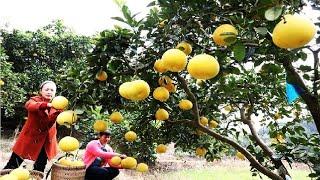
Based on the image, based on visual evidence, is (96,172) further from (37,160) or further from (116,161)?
(37,160)

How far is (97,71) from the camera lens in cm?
161

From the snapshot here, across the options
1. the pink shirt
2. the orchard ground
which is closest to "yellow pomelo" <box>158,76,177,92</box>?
the pink shirt

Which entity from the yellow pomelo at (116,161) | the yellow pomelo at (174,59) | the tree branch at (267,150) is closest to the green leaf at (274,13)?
the yellow pomelo at (174,59)

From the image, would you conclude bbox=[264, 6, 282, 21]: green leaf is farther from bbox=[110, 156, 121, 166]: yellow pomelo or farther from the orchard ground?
the orchard ground

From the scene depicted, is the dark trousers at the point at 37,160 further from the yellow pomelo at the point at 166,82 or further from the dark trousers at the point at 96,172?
the yellow pomelo at the point at 166,82

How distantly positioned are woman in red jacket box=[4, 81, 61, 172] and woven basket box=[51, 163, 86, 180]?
1.15 feet

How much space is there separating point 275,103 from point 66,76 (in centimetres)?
159

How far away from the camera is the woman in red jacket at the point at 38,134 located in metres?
2.70

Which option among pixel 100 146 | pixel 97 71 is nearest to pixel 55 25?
pixel 100 146

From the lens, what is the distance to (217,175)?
20.2ft

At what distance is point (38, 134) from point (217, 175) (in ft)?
12.6

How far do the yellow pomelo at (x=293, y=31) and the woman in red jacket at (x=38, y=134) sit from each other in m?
2.00

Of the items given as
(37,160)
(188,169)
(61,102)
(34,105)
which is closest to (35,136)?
(37,160)

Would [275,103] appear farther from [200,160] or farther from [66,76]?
[200,160]
